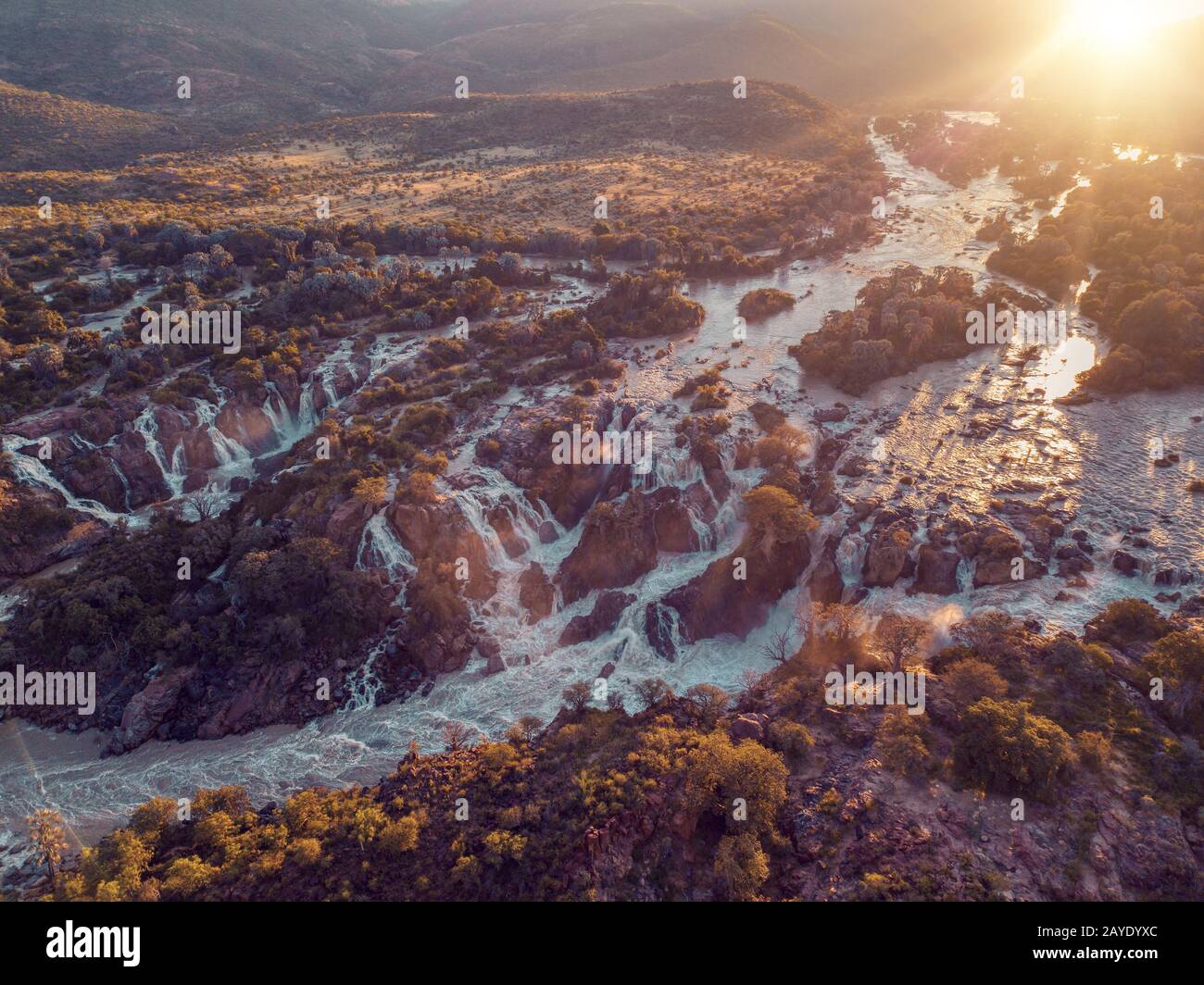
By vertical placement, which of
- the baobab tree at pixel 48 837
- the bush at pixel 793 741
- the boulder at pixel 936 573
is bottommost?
the baobab tree at pixel 48 837

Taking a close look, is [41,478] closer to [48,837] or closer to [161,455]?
[161,455]

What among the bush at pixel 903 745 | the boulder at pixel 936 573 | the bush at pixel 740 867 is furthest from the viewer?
the boulder at pixel 936 573

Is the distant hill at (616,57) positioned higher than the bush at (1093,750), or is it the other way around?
the distant hill at (616,57)

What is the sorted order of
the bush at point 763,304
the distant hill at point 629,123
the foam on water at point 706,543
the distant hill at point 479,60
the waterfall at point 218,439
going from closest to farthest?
1. the foam on water at point 706,543
2. the waterfall at point 218,439
3. the bush at point 763,304
4. the distant hill at point 629,123
5. the distant hill at point 479,60

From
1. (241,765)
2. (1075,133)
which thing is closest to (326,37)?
(1075,133)

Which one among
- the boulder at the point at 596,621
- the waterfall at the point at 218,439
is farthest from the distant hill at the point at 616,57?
the boulder at the point at 596,621

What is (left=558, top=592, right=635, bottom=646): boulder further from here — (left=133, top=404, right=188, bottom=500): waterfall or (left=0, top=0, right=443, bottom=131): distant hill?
(left=0, top=0, right=443, bottom=131): distant hill

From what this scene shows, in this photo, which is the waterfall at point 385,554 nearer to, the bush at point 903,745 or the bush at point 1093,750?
the bush at point 903,745

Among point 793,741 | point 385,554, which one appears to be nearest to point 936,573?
point 793,741

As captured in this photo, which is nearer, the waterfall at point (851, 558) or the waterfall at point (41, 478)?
the waterfall at point (851, 558)
